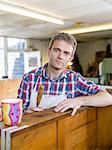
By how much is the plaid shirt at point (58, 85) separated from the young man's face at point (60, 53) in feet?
0.32

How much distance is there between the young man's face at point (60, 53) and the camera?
136 cm

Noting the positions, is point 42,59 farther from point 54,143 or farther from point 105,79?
point 54,143

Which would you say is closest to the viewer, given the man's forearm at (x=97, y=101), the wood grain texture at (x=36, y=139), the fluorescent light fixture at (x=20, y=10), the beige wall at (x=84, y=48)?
the wood grain texture at (x=36, y=139)

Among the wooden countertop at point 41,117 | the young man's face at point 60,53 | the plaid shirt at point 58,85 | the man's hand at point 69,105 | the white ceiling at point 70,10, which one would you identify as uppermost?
the white ceiling at point 70,10

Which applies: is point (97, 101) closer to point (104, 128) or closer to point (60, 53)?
point (104, 128)

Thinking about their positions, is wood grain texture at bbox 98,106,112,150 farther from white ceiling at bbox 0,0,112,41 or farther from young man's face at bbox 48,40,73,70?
white ceiling at bbox 0,0,112,41

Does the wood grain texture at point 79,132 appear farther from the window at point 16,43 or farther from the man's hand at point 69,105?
the window at point 16,43

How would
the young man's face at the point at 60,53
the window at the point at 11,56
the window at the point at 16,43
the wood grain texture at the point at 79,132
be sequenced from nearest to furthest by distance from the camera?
the wood grain texture at the point at 79,132 < the young man's face at the point at 60,53 < the window at the point at 11,56 < the window at the point at 16,43

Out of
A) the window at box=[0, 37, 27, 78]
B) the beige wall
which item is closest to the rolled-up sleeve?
the window at box=[0, 37, 27, 78]

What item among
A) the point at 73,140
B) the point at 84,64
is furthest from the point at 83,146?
the point at 84,64

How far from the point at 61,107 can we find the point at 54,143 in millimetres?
207

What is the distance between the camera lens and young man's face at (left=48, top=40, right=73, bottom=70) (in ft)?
4.46

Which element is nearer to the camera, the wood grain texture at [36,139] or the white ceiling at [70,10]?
the wood grain texture at [36,139]

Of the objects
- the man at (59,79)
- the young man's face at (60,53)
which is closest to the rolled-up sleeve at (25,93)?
the man at (59,79)
